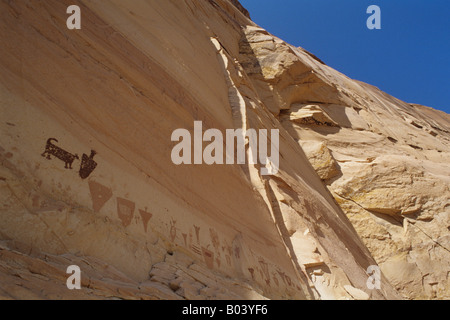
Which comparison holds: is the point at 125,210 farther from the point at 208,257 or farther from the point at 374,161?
the point at 374,161

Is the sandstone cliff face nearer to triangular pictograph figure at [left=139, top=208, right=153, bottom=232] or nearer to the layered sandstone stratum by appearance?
the layered sandstone stratum

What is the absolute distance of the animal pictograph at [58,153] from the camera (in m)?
3.08

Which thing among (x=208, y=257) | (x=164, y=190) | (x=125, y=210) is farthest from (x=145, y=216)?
(x=208, y=257)

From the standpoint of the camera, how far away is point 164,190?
409 centimetres

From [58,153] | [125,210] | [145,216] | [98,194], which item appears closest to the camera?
[58,153]

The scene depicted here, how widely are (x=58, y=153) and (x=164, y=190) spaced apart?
1265 millimetres

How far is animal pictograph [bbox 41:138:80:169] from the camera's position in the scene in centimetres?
308

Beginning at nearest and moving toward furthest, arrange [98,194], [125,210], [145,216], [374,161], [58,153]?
[58,153]
[98,194]
[125,210]
[145,216]
[374,161]

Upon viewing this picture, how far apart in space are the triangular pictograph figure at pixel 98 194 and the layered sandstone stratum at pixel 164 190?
2cm

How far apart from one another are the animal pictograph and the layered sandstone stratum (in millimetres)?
29

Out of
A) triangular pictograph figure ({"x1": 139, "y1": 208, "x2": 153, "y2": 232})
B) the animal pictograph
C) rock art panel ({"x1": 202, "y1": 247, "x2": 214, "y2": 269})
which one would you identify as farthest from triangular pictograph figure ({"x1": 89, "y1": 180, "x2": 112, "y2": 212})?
rock art panel ({"x1": 202, "y1": 247, "x2": 214, "y2": 269})

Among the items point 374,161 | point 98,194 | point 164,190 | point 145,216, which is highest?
point 374,161
